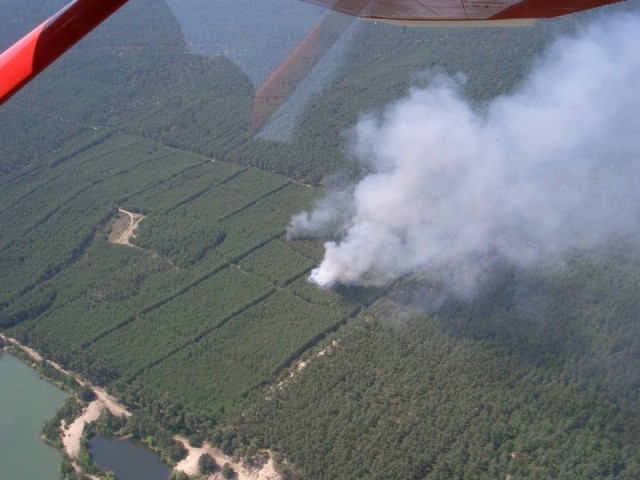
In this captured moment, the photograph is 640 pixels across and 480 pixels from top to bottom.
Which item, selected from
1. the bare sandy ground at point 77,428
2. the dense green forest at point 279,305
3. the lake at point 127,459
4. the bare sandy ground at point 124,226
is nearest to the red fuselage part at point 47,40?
the dense green forest at point 279,305

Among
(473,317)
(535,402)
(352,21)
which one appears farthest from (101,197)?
(352,21)

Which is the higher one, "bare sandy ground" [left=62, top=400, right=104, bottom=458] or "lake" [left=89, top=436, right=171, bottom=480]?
"bare sandy ground" [left=62, top=400, right=104, bottom=458]

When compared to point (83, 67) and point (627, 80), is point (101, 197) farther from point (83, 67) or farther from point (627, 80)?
point (627, 80)

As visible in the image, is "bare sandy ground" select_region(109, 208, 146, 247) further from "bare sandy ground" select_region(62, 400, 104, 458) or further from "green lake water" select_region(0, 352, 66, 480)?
"bare sandy ground" select_region(62, 400, 104, 458)

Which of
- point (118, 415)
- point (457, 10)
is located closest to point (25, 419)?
point (118, 415)

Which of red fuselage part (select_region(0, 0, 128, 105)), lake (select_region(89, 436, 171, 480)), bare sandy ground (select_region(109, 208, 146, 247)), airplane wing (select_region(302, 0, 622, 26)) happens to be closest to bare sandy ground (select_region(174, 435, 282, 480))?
lake (select_region(89, 436, 171, 480))

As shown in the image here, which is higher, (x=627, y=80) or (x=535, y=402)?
(x=627, y=80)
